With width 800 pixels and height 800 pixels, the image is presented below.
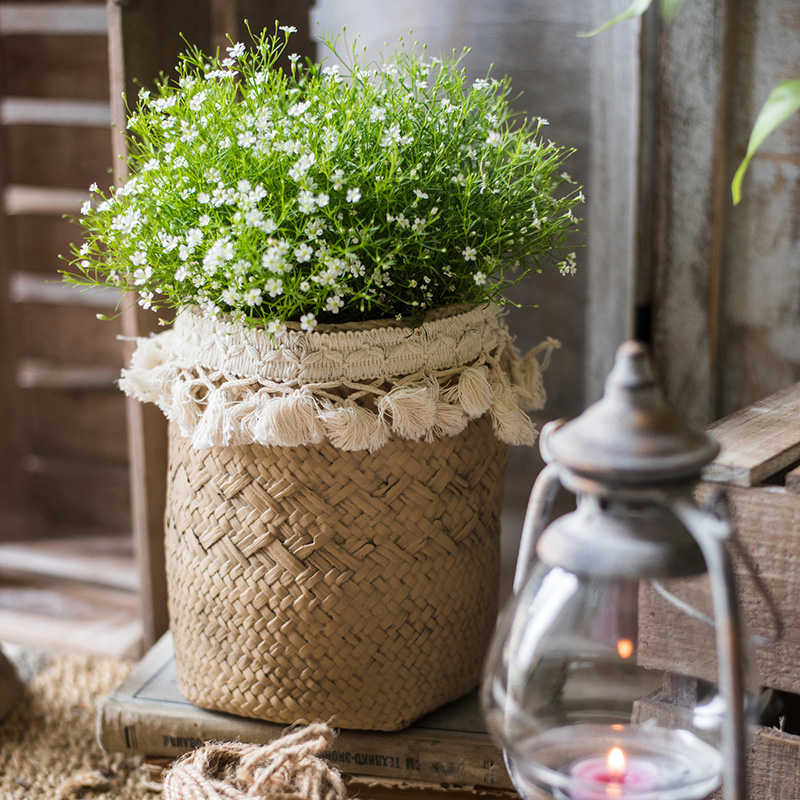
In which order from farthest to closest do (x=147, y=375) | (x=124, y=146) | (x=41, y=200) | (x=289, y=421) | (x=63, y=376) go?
(x=63, y=376), (x=41, y=200), (x=124, y=146), (x=147, y=375), (x=289, y=421)

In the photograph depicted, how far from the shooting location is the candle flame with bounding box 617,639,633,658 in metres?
0.75

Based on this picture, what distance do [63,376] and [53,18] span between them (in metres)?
0.72

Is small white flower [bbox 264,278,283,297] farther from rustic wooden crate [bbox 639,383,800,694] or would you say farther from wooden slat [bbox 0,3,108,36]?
wooden slat [bbox 0,3,108,36]

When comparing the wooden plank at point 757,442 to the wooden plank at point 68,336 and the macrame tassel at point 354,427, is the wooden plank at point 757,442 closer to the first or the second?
the macrame tassel at point 354,427

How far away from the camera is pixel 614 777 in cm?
74

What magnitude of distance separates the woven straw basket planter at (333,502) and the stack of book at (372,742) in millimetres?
32

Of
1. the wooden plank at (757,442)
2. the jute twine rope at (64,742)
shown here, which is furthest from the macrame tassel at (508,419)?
the jute twine rope at (64,742)

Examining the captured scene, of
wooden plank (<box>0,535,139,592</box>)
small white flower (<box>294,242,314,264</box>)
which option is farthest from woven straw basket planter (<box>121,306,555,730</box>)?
wooden plank (<box>0,535,139,592</box>)

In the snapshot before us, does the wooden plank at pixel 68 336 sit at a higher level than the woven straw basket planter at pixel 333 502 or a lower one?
→ higher

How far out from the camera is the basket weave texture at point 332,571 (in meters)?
1.07

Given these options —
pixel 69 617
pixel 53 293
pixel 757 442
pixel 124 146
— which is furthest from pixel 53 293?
pixel 757 442

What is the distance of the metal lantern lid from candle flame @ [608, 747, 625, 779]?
237 millimetres

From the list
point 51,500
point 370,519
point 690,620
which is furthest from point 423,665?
point 51,500

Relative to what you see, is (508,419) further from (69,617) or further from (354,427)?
(69,617)
